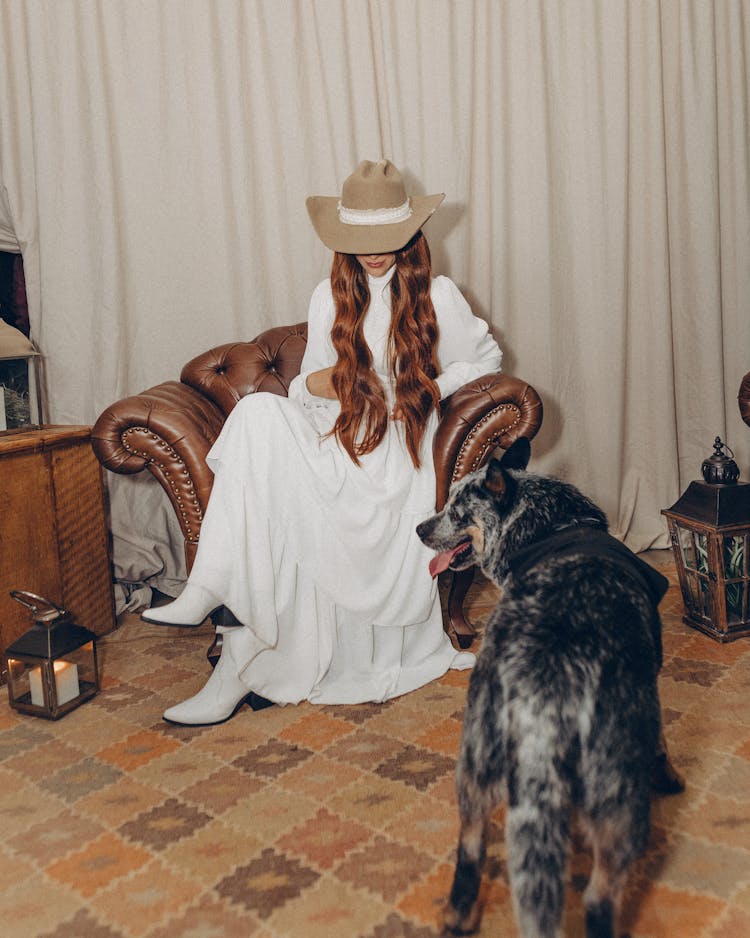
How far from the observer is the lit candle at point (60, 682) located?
2.20 metres

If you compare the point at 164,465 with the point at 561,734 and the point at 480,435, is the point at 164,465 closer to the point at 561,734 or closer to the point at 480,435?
the point at 480,435

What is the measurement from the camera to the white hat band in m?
2.36

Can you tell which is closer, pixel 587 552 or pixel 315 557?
pixel 587 552

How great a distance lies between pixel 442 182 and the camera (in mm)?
3422

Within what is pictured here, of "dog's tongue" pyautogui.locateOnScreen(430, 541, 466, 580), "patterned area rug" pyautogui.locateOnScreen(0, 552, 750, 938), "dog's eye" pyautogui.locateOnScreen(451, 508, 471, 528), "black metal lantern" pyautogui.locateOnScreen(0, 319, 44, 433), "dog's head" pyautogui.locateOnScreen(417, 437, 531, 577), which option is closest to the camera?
"patterned area rug" pyautogui.locateOnScreen(0, 552, 750, 938)

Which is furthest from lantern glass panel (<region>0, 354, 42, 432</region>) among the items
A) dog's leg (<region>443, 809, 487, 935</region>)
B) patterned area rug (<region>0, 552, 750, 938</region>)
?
dog's leg (<region>443, 809, 487, 935</region>)

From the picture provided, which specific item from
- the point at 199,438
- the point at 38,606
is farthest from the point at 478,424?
the point at 38,606

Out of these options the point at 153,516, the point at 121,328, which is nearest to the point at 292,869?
the point at 153,516

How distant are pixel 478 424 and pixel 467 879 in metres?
1.36

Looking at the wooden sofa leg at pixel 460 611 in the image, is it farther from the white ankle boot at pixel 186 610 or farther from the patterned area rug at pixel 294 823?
the white ankle boot at pixel 186 610

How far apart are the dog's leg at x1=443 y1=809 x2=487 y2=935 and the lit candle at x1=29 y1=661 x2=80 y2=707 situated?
1.32 metres

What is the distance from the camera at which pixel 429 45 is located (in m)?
3.34

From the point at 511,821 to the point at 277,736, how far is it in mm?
1083

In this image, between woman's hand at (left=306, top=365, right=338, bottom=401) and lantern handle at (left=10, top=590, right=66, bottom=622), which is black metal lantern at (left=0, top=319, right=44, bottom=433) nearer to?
lantern handle at (left=10, top=590, right=66, bottom=622)
